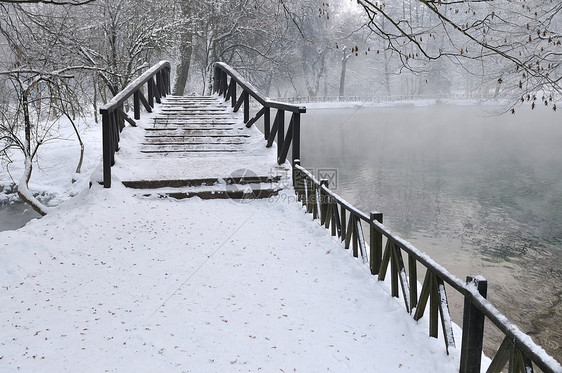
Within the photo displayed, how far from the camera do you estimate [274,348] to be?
12.4ft

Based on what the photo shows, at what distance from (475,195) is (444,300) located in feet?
43.1

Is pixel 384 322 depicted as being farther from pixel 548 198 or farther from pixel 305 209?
pixel 548 198

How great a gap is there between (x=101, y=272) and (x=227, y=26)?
22515 millimetres

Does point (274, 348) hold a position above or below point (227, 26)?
below

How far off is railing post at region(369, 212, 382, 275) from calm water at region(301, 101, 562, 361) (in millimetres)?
3282

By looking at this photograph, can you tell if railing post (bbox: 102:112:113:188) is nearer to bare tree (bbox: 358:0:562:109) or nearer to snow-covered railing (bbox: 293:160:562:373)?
snow-covered railing (bbox: 293:160:562:373)

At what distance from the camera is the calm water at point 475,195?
886cm

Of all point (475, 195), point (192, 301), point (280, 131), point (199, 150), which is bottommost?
point (475, 195)

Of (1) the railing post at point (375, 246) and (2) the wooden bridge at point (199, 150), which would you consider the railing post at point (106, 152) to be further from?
(1) the railing post at point (375, 246)

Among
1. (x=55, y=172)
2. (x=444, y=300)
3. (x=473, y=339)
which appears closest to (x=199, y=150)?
(x=444, y=300)

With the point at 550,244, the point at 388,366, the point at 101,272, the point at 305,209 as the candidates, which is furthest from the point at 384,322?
the point at 550,244

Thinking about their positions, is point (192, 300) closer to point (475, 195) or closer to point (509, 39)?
point (475, 195)

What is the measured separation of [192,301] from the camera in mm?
4582

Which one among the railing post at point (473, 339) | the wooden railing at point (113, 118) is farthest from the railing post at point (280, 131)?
the railing post at point (473, 339)
